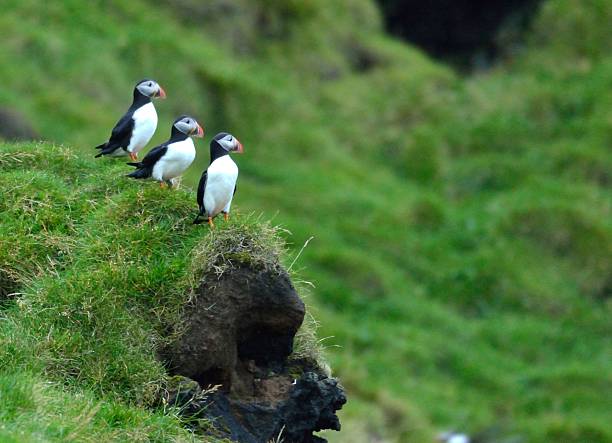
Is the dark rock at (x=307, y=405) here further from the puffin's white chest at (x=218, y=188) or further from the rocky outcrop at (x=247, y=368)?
the puffin's white chest at (x=218, y=188)

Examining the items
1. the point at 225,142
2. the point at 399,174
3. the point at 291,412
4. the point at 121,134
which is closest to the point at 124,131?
the point at 121,134

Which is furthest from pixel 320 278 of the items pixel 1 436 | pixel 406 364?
pixel 1 436

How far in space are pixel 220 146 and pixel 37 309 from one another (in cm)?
168

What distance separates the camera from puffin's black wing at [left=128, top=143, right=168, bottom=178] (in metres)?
8.84

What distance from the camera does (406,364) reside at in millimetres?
16922

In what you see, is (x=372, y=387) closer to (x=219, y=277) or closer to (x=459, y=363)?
(x=459, y=363)

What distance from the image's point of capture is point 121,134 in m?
9.62

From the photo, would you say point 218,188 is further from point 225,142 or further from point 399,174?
point 399,174

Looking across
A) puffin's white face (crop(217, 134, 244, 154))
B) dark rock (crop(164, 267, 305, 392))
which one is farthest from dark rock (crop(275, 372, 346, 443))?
puffin's white face (crop(217, 134, 244, 154))

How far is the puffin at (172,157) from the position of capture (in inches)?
348

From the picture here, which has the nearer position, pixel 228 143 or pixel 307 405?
pixel 307 405

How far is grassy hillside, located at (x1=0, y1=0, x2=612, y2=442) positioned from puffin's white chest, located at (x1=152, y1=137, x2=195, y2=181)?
5515 millimetres

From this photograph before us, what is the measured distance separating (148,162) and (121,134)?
0.75m

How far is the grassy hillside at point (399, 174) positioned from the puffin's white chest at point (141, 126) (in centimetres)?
487
